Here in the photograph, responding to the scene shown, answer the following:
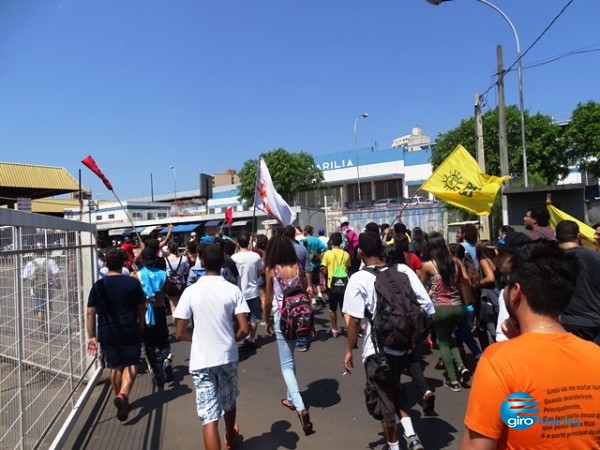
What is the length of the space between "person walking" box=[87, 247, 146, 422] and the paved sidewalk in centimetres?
36

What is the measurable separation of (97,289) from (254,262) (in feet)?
8.51

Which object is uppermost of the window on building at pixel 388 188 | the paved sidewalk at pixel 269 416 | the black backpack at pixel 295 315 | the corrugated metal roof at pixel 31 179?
the window on building at pixel 388 188

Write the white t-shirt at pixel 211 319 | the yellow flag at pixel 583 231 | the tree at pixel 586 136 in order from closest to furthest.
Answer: the white t-shirt at pixel 211 319 < the yellow flag at pixel 583 231 < the tree at pixel 586 136

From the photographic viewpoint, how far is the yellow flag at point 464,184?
816 cm

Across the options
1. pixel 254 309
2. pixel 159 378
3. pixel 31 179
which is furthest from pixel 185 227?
pixel 159 378

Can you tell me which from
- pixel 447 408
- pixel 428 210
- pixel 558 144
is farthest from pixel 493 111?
pixel 447 408

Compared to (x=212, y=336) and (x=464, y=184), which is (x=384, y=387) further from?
(x=464, y=184)

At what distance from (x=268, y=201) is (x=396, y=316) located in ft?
20.2

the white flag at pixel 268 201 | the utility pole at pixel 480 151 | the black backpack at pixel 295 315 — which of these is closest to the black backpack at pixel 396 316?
the black backpack at pixel 295 315

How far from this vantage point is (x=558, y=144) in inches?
1315

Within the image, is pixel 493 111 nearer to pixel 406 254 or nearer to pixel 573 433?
pixel 406 254

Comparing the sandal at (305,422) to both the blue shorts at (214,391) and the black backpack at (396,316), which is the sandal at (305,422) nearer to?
the blue shorts at (214,391)
